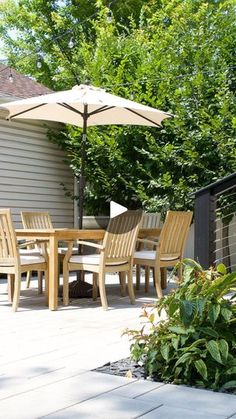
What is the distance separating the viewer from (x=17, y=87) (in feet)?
34.0

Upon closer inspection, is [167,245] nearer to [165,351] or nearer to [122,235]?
[122,235]

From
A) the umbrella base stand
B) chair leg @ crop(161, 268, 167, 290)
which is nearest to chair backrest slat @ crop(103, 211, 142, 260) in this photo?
the umbrella base stand

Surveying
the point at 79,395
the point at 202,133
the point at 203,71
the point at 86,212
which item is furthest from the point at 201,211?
the point at 86,212

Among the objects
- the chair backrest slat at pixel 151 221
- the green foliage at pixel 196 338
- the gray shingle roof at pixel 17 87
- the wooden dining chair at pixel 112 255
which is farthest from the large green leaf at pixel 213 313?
the gray shingle roof at pixel 17 87

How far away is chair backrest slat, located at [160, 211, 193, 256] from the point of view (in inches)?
243

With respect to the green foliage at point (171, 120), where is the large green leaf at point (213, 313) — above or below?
below

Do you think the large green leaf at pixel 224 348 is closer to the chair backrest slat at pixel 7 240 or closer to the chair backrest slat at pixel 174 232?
the chair backrest slat at pixel 7 240

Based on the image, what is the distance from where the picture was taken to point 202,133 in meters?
8.62

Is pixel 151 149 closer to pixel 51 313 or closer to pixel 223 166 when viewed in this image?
pixel 223 166

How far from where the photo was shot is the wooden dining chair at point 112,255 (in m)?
5.69

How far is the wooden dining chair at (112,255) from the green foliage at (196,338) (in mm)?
2269

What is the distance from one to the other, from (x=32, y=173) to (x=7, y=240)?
429cm

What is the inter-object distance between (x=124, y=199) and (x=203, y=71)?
236 centimetres

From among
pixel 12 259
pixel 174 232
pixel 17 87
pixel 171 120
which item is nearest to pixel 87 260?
pixel 12 259
